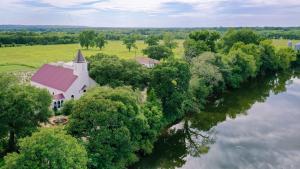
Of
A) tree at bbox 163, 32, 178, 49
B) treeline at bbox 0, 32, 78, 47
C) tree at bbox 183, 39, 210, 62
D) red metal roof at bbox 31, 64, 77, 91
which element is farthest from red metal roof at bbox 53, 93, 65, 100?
treeline at bbox 0, 32, 78, 47

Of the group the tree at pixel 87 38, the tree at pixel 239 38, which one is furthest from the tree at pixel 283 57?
the tree at pixel 87 38

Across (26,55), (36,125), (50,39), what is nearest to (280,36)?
(50,39)

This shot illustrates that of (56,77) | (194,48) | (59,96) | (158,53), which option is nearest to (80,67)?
(59,96)

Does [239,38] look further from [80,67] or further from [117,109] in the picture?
[117,109]

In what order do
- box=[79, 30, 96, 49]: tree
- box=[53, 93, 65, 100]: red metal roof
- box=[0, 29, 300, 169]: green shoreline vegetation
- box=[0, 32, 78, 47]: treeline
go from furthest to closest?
box=[0, 32, 78, 47]: treeline → box=[79, 30, 96, 49]: tree → box=[53, 93, 65, 100]: red metal roof → box=[0, 29, 300, 169]: green shoreline vegetation

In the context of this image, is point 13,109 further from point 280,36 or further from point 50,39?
point 280,36

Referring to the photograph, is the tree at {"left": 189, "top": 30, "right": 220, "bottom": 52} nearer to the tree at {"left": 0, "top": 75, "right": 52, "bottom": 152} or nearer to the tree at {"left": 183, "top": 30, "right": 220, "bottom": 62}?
the tree at {"left": 183, "top": 30, "right": 220, "bottom": 62}

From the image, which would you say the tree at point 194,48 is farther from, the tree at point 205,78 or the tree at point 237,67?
the tree at point 205,78
